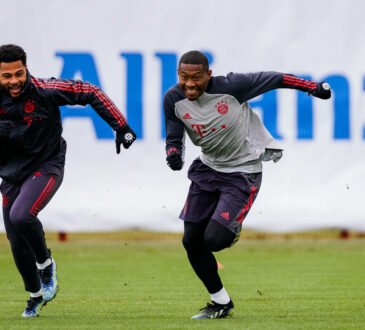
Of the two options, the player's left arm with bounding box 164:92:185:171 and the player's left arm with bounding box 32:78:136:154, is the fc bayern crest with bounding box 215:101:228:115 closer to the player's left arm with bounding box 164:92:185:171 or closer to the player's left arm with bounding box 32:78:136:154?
the player's left arm with bounding box 164:92:185:171

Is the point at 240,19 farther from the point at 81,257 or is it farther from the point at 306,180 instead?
the point at 81,257

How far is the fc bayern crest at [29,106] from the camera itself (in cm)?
769

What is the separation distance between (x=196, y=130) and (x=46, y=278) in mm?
1447

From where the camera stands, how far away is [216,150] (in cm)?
787

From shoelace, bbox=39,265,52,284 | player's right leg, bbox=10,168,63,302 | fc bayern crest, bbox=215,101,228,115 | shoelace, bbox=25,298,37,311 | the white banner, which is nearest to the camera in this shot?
player's right leg, bbox=10,168,63,302

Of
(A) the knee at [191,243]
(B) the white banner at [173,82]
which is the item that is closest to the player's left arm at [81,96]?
(A) the knee at [191,243]

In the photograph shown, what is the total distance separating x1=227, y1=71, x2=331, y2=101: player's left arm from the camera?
7.76 m

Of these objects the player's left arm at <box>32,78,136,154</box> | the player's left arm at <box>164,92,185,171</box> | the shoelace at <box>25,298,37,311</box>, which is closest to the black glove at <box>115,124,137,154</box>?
the player's left arm at <box>32,78,136,154</box>

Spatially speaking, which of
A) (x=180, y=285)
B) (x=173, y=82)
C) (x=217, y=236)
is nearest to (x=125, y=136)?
(x=217, y=236)

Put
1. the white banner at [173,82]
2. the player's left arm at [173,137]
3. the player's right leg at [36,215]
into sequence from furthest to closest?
the white banner at [173,82], the player's left arm at [173,137], the player's right leg at [36,215]

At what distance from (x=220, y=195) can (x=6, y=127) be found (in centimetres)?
151

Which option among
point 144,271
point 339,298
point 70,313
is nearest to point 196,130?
point 70,313

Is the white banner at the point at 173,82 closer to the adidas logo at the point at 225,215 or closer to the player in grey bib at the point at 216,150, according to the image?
the player in grey bib at the point at 216,150

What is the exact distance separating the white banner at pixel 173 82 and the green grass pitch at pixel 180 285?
58 cm
